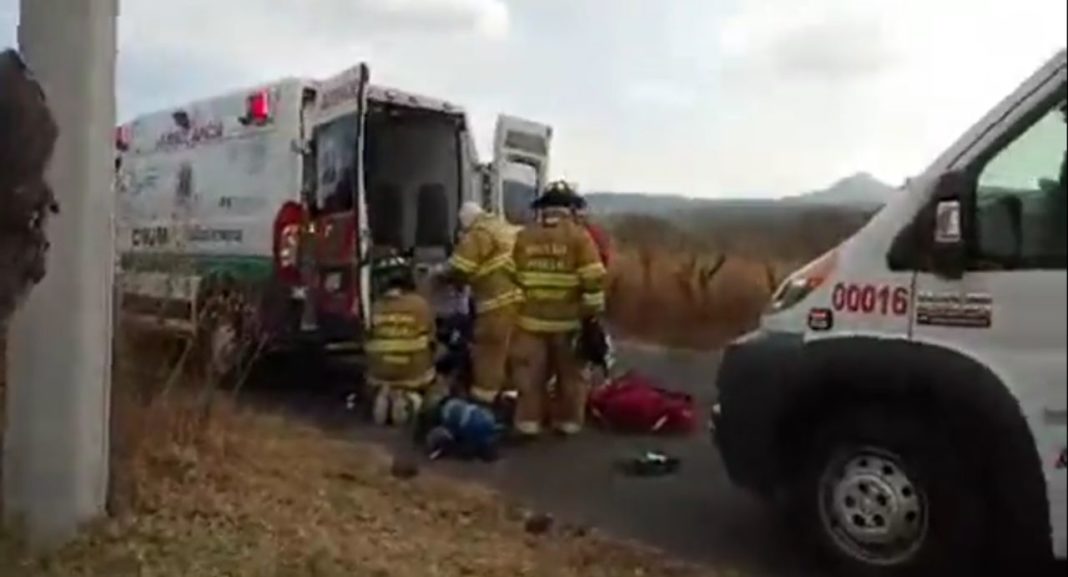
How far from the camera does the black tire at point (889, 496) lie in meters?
4.65

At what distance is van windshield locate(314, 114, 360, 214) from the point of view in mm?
9789

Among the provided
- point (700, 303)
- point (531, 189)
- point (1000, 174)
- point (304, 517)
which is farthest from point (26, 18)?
point (531, 189)

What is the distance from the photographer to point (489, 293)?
29.6 ft

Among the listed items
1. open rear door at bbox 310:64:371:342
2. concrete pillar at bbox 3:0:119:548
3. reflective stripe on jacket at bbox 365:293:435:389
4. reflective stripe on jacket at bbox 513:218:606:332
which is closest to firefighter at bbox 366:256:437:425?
reflective stripe on jacket at bbox 365:293:435:389

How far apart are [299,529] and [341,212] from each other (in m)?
4.45

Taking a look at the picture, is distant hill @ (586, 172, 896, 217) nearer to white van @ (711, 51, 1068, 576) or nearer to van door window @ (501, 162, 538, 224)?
white van @ (711, 51, 1068, 576)

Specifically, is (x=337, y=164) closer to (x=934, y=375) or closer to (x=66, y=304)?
(x=66, y=304)

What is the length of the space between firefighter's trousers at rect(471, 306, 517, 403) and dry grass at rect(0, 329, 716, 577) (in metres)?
1.67

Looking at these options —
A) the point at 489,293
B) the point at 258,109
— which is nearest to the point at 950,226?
the point at 489,293

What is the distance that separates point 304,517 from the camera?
20.0 ft

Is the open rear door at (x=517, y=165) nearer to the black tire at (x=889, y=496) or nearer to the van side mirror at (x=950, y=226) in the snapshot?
the black tire at (x=889, y=496)

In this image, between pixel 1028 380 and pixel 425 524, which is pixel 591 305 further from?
pixel 1028 380

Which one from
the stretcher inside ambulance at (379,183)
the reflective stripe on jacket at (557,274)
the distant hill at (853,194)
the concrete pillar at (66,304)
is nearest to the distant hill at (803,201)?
the distant hill at (853,194)

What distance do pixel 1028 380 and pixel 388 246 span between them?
786 cm
